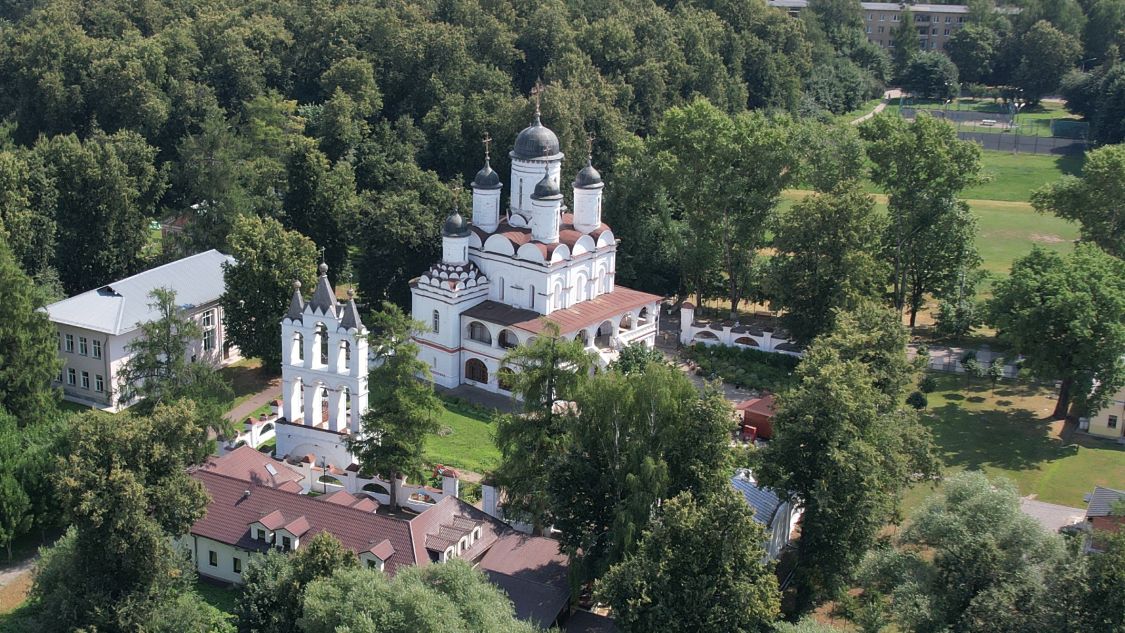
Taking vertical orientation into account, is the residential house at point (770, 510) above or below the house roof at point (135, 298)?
below

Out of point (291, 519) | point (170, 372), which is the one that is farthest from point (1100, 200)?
point (170, 372)

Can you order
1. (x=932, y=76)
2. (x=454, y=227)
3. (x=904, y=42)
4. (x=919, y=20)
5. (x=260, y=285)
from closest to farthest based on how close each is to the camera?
(x=260, y=285) → (x=454, y=227) → (x=932, y=76) → (x=904, y=42) → (x=919, y=20)

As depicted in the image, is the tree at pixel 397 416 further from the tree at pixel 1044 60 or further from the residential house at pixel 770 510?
the tree at pixel 1044 60

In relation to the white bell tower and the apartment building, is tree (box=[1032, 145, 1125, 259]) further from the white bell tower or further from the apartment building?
the apartment building

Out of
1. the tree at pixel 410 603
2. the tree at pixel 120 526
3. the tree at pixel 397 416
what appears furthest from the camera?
the tree at pixel 397 416

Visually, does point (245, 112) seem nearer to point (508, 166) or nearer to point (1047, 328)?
point (508, 166)

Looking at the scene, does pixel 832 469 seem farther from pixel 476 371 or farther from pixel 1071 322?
pixel 476 371

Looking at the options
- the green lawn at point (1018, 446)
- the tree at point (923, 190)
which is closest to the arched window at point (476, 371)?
the green lawn at point (1018, 446)

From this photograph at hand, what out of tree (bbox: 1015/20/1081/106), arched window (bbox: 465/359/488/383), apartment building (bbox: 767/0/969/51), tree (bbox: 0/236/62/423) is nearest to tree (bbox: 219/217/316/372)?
arched window (bbox: 465/359/488/383)
